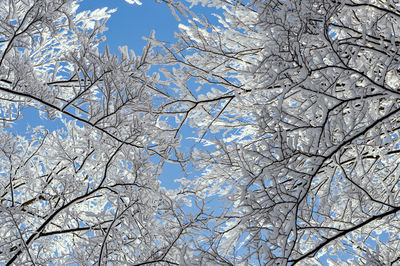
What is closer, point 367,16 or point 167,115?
point 367,16

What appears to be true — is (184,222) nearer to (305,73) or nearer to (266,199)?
(266,199)

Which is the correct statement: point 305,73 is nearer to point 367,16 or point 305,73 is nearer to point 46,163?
point 367,16

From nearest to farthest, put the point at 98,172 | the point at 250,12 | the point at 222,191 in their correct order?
the point at 250,12, the point at 98,172, the point at 222,191

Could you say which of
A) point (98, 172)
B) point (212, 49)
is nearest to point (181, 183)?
point (98, 172)

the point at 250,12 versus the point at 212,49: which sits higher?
the point at 250,12

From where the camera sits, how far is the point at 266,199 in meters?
2.37

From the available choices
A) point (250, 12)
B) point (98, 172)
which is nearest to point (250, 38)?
point (250, 12)

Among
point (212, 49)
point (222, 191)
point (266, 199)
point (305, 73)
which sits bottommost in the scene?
point (266, 199)

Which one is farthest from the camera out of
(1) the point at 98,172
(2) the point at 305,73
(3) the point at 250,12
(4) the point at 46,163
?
(4) the point at 46,163

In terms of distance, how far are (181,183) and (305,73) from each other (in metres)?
2.93

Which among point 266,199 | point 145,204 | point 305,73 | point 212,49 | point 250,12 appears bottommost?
point 266,199

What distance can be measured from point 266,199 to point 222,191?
2.86 m

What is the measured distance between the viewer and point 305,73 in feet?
7.57

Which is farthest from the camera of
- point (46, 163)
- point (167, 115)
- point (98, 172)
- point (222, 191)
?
point (46, 163)
